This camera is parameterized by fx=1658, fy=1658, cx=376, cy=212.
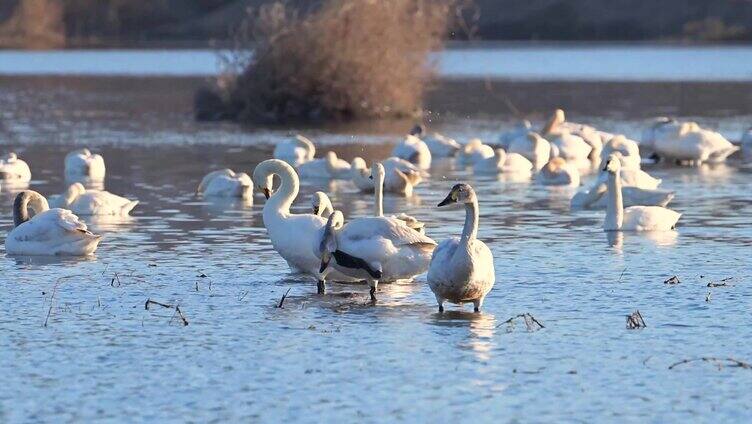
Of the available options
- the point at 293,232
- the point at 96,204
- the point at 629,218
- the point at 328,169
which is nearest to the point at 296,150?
the point at 328,169

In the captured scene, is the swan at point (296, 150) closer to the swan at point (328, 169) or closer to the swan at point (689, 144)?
the swan at point (328, 169)

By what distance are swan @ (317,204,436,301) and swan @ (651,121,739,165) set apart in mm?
11861

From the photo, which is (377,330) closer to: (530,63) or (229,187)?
(229,187)

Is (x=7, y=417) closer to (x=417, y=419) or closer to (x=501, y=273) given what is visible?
(x=417, y=419)

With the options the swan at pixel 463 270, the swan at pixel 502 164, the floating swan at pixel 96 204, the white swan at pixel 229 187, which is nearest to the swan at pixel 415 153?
the swan at pixel 502 164

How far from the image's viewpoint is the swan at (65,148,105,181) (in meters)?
19.6

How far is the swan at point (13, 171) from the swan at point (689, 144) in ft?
27.7

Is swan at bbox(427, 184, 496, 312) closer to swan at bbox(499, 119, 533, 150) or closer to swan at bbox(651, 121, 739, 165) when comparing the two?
swan at bbox(651, 121, 739, 165)

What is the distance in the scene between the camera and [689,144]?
21.8 metres

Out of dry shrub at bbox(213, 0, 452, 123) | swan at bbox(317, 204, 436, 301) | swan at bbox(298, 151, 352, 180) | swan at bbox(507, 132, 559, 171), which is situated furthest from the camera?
dry shrub at bbox(213, 0, 452, 123)

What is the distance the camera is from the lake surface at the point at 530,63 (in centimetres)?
5141

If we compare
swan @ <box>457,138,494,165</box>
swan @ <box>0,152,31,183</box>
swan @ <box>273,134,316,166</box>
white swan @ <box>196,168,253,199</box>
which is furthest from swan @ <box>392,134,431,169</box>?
swan @ <box>0,152,31,183</box>

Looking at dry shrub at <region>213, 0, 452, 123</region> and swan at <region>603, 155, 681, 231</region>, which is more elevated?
dry shrub at <region>213, 0, 452, 123</region>

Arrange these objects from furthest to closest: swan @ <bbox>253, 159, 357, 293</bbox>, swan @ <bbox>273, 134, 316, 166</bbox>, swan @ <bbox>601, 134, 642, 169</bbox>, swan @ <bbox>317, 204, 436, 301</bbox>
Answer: swan @ <bbox>273, 134, 316, 166</bbox>
swan @ <bbox>601, 134, 642, 169</bbox>
swan @ <bbox>253, 159, 357, 293</bbox>
swan @ <bbox>317, 204, 436, 301</bbox>
